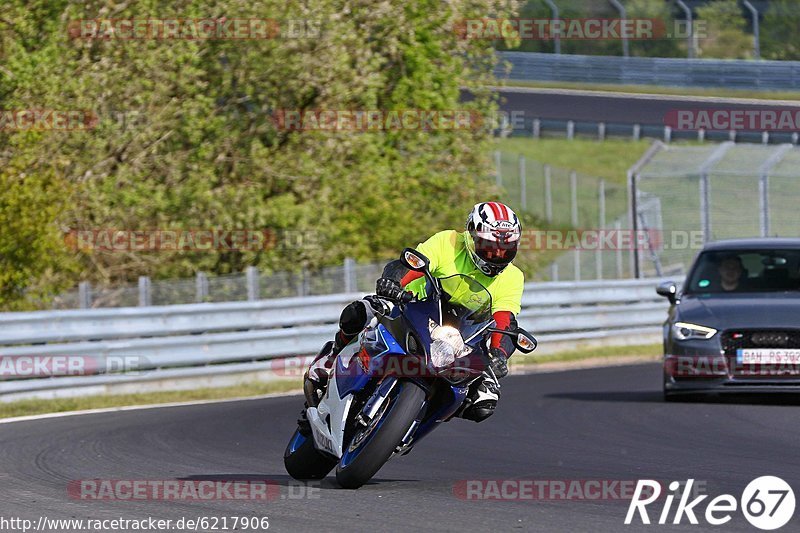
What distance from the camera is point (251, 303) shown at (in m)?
18.8

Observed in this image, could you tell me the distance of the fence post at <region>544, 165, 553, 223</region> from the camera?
39000 mm

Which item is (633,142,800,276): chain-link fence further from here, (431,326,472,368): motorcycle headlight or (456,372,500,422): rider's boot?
(431,326,472,368): motorcycle headlight

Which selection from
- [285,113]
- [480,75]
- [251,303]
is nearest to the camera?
[251,303]

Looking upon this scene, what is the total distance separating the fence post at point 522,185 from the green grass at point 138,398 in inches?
772

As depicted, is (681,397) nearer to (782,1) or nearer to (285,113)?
(285,113)

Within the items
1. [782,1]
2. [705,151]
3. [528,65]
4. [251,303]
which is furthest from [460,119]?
[782,1]

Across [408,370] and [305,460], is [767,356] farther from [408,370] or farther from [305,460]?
[408,370]

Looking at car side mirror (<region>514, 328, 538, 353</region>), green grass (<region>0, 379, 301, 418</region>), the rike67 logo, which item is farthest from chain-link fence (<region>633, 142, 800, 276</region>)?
car side mirror (<region>514, 328, 538, 353</region>)

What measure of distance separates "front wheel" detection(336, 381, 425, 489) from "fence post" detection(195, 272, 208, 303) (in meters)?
11.8

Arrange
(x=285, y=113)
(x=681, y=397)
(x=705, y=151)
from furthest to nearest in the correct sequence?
(x=705, y=151), (x=285, y=113), (x=681, y=397)

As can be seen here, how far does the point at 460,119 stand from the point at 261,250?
6.40 metres

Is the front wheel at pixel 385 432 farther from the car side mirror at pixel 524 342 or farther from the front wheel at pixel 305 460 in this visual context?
the front wheel at pixel 305 460

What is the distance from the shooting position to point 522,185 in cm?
3947

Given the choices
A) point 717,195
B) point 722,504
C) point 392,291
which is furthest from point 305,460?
point 717,195
